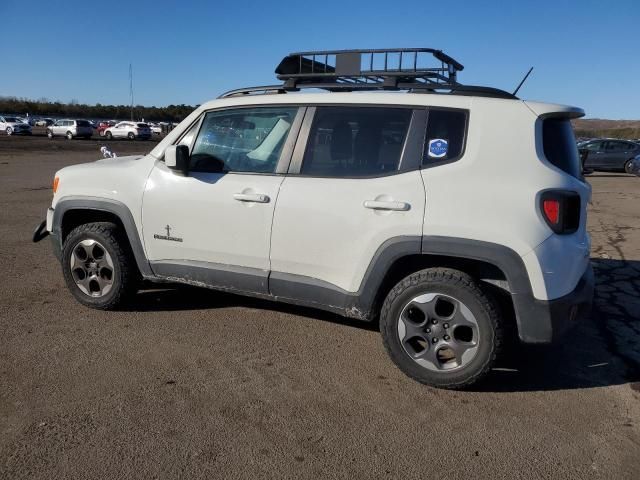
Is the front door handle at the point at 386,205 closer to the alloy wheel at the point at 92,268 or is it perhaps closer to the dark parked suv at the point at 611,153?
the alloy wheel at the point at 92,268

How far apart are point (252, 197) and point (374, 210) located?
36.4 inches

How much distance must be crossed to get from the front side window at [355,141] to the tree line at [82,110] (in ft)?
292

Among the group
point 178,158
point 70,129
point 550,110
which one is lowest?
point 70,129

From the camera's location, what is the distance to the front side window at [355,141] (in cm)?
360

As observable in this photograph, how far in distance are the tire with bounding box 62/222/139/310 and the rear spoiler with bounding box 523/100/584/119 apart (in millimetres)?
3301

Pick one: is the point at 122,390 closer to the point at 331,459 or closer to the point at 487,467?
the point at 331,459

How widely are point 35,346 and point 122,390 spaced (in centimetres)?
104

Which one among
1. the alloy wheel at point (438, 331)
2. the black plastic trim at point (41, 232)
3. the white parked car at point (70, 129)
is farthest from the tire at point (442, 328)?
the white parked car at point (70, 129)

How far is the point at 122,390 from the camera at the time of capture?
3314mm

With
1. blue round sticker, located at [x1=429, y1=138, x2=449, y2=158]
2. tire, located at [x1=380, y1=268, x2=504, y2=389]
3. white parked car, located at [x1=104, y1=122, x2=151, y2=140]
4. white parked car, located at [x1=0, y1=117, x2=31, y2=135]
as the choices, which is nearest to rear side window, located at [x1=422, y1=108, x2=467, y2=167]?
blue round sticker, located at [x1=429, y1=138, x2=449, y2=158]

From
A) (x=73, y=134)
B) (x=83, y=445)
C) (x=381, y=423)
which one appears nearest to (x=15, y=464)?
(x=83, y=445)

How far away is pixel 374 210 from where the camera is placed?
11.5 ft

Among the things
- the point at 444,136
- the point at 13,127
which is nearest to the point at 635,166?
the point at 444,136

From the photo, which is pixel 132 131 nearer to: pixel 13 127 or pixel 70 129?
pixel 70 129
